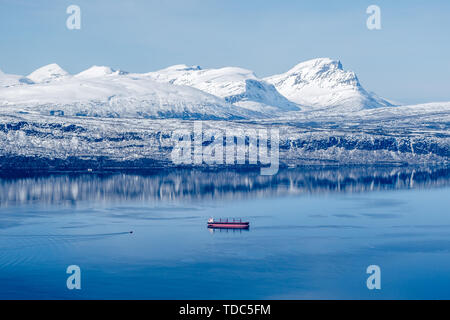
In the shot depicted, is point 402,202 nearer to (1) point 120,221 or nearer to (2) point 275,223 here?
(2) point 275,223

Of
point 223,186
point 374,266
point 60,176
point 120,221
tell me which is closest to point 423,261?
point 374,266

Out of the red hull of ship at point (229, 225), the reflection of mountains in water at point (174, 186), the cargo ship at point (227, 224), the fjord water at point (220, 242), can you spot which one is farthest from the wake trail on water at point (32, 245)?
the reflection of mountains in water at point (174, 186)

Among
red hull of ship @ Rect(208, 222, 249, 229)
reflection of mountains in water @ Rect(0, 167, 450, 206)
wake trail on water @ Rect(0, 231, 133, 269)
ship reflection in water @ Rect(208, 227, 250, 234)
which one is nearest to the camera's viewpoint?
wake trail on water @ Rect(0, 231, 133, 269)

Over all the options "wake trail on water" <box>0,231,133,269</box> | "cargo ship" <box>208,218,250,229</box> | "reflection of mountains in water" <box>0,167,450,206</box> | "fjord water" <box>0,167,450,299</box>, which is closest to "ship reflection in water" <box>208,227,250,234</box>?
"cargo ship" <box>208,218,250,229</box>

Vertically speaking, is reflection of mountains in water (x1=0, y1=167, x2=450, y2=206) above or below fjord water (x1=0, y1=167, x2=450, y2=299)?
above

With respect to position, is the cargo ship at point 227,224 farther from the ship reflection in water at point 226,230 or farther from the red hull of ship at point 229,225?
the ship reflection in water at point 226,230

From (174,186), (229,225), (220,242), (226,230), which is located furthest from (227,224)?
(174,186)

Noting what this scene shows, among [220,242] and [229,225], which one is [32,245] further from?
[229,225]

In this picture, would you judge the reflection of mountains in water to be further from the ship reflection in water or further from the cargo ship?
the ship reflection in water
